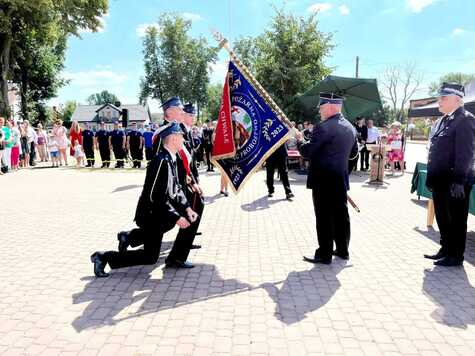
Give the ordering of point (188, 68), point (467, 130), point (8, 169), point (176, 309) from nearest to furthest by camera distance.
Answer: point (176, 309)
point (467, 130)
point (8, 169)
point (188, 68)

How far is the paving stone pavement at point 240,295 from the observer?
3.24 metres

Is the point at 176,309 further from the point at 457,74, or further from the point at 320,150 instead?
the point at 457,74

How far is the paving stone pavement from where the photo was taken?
3238 millimetres

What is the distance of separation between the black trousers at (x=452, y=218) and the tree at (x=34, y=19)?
26483mm

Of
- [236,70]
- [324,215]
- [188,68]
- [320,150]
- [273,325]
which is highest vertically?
[188,68]

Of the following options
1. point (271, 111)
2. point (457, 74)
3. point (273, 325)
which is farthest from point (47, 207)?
point (457, 74)

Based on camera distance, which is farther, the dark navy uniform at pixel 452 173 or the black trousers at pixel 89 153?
the black trousers at pixel 89 153

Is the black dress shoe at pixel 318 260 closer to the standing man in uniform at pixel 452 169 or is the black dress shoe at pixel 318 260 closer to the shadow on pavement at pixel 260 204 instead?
the standing man in uniform at pixel 452 169

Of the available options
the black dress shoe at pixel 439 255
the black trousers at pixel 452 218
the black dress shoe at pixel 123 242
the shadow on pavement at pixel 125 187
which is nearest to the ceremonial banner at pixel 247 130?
the black dress shoe at pixel 123 242

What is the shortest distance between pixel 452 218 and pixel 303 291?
2176 mm

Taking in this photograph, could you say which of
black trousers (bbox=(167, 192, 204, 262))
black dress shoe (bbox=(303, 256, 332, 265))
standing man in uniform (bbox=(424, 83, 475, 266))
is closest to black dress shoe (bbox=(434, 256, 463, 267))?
standing man in uniform (bbox=(424, 83, 475, 266))

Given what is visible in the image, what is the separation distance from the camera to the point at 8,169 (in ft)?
51.4

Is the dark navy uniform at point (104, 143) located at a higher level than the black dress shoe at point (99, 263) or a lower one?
higher

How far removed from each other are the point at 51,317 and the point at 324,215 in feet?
10.2
